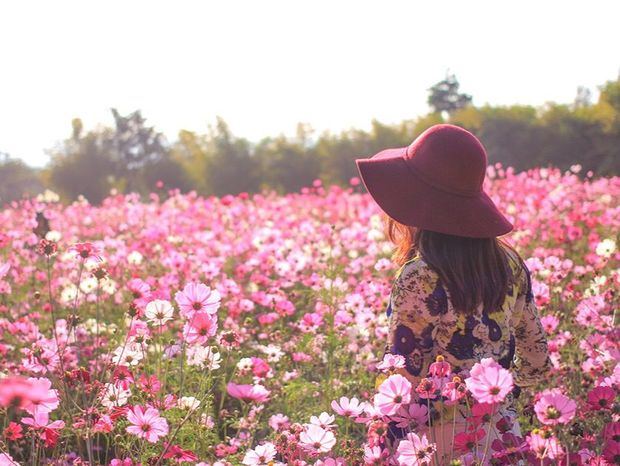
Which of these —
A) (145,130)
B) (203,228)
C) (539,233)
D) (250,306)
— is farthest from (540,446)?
(145,130)

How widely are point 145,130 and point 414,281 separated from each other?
31548 millimetres

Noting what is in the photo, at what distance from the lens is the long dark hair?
1.83m

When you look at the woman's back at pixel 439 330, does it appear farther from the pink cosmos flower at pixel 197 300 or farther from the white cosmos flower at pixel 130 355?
the white cosmos flower at pixel 130 355

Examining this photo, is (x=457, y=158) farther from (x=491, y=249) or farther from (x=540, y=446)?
(x=540, y=446)

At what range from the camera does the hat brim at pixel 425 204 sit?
183 cm

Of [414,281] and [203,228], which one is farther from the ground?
[414,281]

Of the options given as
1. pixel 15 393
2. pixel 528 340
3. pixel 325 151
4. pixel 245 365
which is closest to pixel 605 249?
pixel 528 340

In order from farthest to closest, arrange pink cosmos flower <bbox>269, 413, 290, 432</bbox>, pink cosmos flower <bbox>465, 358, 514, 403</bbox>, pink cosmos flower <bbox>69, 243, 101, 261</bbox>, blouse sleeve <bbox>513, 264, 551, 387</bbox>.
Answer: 1. pink cosmos flower <bbox>269, 413, 290, 432</bbox>
2. blouse sleeve <bbox>513, 264, 551, 387</bbox>
3. pink cosmos flower <bbox>69, 243, 101, 261</bbox>
4. pink cosmos flower <bbox>465, 358, 514, 403</bbox>

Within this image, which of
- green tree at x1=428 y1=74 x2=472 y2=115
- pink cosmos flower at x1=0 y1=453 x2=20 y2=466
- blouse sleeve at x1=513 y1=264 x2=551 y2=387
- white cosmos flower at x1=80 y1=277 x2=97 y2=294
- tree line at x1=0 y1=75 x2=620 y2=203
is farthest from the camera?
green tree at x1=428 y1=74 x2=472 y2=115

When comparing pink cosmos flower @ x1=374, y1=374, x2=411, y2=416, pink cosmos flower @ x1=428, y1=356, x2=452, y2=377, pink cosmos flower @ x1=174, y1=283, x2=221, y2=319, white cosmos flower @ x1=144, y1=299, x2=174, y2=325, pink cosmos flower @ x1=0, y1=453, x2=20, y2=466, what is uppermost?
pink cosmos flower @ x1=174, y1=283, x2=221, y2=319

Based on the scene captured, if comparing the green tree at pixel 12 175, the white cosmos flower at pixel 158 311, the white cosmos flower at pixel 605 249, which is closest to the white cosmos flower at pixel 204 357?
the white cosmos flower at pixel 158 311

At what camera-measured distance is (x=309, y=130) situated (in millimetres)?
22297

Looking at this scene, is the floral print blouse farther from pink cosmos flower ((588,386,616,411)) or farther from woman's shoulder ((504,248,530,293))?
pink cosmos flower ((588,386,616,411))

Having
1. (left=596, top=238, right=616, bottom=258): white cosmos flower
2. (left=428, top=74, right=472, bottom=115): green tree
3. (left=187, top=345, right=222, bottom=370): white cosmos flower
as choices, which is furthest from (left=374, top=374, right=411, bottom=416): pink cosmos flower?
(left=428, top=74, right=472, bottom=115): green tree
